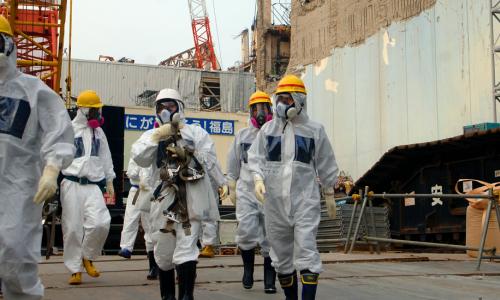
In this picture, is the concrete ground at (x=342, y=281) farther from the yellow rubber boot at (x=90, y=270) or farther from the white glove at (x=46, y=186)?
the white glove at (x=46, y=186)

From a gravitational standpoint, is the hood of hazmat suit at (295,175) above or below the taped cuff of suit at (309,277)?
above

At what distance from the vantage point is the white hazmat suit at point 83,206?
8508 millimetres

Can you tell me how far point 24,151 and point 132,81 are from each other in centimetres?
4405

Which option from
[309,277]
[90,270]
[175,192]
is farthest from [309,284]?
[90,270]

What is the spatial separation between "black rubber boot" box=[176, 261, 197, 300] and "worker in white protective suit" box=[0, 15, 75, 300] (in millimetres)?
1803

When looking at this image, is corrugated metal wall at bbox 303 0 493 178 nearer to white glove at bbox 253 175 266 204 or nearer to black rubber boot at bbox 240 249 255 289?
black rubber boot at bbox 240 249 255 289

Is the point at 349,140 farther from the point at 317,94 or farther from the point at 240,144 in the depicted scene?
the point at 240,144

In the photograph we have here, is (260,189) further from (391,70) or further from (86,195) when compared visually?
(391,70)

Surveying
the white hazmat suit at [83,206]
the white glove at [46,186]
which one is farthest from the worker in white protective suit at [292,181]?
the white hazmat suit at [83,206]

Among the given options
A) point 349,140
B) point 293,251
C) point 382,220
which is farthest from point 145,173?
point 349,140

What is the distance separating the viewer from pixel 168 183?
6.72 m

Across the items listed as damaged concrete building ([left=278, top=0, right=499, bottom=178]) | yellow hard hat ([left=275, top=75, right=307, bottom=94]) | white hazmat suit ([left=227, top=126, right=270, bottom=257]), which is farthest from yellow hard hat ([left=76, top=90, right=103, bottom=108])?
damaged concrete building ([left=278, top=0, right=499, bottom=178])

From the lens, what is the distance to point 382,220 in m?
15.3

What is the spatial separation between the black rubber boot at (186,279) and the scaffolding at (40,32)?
64.1 feet
